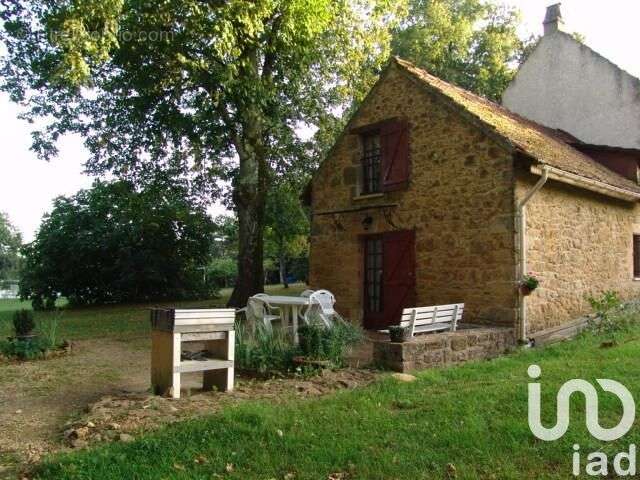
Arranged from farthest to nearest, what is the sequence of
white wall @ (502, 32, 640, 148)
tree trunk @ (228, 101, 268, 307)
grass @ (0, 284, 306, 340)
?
tree trunk @ (228, 101, 268, 307) < white wall @ (502, 32, 640, 148) < grass @ (0, 284, 306, 340)

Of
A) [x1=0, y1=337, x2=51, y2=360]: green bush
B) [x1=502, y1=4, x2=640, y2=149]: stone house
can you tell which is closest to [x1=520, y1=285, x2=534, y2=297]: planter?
[x1=502, y1=4, x2=640, y2=149]: stone house

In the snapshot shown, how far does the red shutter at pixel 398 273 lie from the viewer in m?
11.3

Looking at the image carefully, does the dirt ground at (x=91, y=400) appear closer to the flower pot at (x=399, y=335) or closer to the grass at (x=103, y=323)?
the flower pot at (x=399, y=335)

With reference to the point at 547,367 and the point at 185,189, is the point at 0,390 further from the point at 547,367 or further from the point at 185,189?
the point at 185,189

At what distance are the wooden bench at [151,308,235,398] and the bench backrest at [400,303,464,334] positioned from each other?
265 centimetres

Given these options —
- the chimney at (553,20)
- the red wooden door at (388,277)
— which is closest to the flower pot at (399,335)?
the red wooden door at (388,277)

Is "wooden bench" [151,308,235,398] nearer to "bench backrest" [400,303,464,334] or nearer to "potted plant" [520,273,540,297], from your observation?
"bench backrest" [400,303,464,334]

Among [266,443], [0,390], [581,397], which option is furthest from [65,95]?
[581,397]

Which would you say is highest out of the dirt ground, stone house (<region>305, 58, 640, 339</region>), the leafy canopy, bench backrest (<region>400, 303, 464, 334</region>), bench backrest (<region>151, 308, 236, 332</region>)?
the leafy canopy

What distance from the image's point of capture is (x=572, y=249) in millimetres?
10852

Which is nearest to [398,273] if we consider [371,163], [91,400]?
[371,163]

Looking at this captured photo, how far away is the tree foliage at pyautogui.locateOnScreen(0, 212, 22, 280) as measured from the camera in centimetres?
7506

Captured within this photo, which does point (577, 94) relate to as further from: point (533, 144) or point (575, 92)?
point (533, 144)

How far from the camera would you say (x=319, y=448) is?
4293 mm
